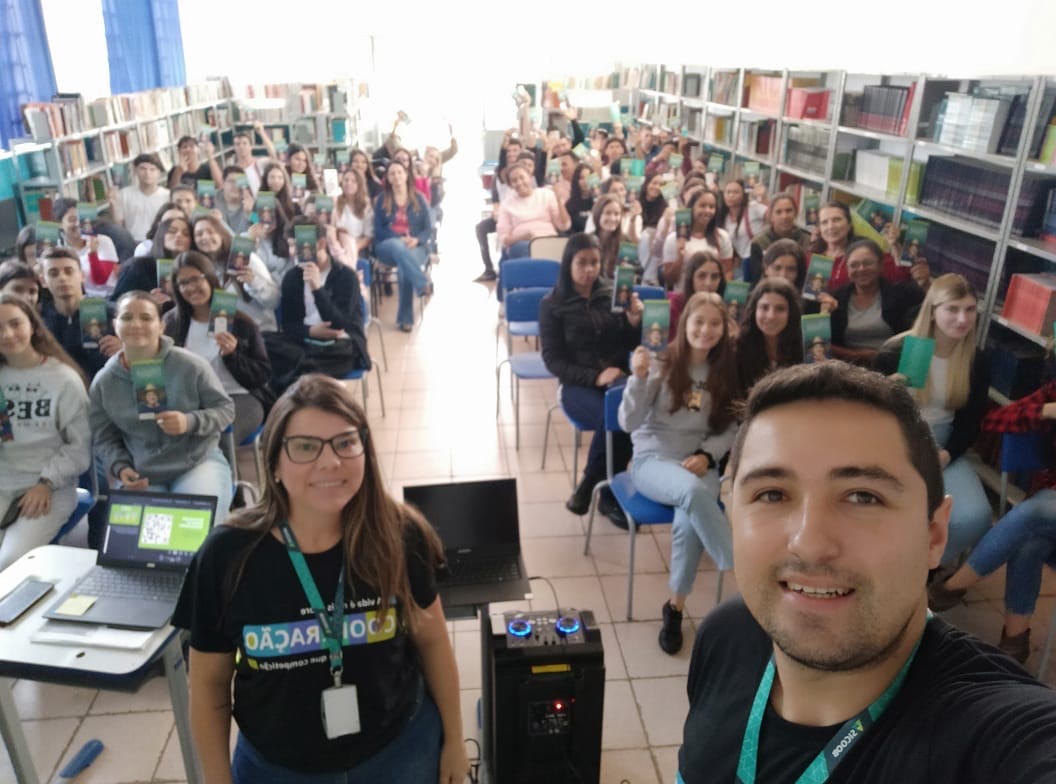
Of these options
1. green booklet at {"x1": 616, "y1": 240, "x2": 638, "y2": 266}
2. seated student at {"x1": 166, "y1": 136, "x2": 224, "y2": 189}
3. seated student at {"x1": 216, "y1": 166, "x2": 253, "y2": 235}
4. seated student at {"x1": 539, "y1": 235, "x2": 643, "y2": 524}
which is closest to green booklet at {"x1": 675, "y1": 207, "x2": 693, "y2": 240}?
green booklet at {"x1": 616, "y1": 240, "x2": 638, "y2": 266}

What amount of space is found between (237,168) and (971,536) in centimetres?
591

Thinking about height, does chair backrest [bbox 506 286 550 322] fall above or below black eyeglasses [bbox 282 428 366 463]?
below

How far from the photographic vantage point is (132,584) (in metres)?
2.04

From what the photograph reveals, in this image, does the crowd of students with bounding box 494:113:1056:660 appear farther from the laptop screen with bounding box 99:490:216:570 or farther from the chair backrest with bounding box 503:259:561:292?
the laptop screen with bounding box 99:490:216:570

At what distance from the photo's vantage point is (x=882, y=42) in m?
5.54

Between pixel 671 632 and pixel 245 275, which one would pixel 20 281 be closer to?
pixel 245 275

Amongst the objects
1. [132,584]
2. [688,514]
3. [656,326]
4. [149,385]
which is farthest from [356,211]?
[132,584]

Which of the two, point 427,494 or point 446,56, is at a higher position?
point 446,56

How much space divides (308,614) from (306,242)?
3.04 m

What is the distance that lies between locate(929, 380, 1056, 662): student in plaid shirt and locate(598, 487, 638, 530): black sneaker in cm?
140

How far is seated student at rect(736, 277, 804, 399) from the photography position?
324 centimetres

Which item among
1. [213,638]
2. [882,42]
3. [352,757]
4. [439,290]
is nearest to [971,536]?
[352,757]

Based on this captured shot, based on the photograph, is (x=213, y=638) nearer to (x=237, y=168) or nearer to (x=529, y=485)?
(x=529, y=485)

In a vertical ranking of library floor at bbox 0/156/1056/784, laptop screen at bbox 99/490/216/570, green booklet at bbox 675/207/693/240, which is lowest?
library floor at bbox 0/156/1056/784
